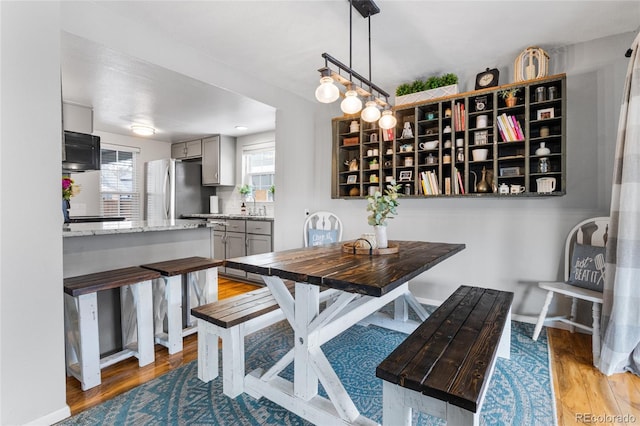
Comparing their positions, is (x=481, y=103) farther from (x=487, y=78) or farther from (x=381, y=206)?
(x=381, y=206)

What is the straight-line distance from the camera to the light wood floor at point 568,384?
1657 mm

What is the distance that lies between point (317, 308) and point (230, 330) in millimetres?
510

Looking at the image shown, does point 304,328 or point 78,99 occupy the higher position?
point 78,99

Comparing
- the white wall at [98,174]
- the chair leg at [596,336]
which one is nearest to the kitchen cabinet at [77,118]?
the white wall at [98,174]

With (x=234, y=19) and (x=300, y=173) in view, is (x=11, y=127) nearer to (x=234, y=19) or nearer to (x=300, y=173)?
(x=234, y=19)

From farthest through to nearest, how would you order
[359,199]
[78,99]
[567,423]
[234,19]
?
[359,199] → [78,99] → [234,19] → [567,423]

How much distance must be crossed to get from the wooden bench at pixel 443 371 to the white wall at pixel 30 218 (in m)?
1.56

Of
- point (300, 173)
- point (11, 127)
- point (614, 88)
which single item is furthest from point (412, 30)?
point (11, 127)

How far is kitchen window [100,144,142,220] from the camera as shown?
5.06 metres

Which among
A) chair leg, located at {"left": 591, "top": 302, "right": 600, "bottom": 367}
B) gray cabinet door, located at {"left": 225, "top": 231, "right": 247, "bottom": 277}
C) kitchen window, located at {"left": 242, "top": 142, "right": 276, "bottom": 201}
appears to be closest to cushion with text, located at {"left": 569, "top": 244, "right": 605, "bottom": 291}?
chair leg, located at {"left": 591, "top": 302, "right": 600, "bottom": 367}

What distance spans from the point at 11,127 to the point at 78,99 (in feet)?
8.49

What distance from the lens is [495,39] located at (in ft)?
8.44

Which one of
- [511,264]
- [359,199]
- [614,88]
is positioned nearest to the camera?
[614,88]

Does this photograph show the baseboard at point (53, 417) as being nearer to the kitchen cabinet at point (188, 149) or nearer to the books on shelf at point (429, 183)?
the books on shelf at point (429, 183)
